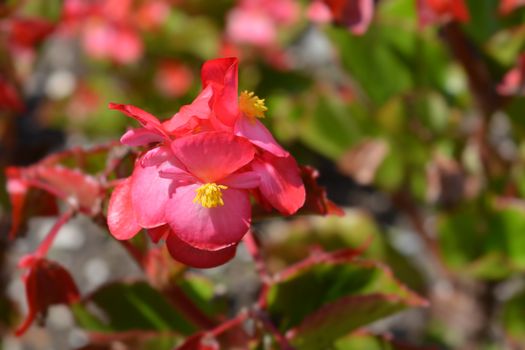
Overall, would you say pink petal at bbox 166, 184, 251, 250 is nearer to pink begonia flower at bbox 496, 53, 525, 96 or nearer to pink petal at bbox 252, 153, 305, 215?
pink petal at bbox 252, 153, 305, 215

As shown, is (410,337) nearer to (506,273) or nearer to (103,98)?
(506,273)

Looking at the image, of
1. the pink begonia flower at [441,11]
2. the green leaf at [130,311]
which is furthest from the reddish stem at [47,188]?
the pink begonia flower at [441,11]

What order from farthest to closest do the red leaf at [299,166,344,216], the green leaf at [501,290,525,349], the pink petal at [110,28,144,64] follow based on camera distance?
the pink petal at [110,28,144,64]
the green leaf at [501,290,525,349]
the red leaf at [299,166,344,216]

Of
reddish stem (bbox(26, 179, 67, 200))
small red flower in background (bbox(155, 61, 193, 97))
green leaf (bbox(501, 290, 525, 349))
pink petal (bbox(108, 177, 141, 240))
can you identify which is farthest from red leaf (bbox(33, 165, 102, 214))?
small red flower in background (bbox(155, 61, 193, 97))

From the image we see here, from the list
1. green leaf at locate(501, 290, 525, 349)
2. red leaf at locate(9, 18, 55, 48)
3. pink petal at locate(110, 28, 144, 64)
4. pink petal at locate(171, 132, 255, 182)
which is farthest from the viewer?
pink petal at locate(110, 28, 144, 64)

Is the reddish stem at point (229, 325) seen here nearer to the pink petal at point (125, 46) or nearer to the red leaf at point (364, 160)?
the red leaf at point (364, 160)

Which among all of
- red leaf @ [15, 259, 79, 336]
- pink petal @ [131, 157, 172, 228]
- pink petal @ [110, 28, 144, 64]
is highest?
pink petal @ [131, 157, 172, 228]

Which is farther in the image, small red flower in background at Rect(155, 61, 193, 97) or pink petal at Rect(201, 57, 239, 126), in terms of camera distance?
small red flower in background at Rect(155, 61, 193, 97)

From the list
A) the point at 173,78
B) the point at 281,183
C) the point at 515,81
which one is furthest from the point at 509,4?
the point at 173,78
